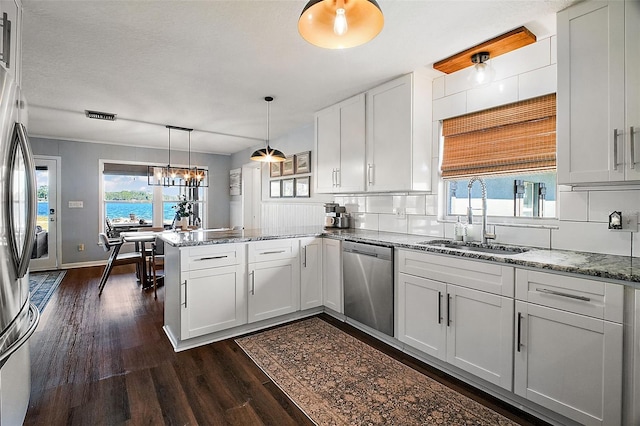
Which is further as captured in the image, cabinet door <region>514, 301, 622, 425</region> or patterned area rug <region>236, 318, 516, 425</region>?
patterned area rug <region>236, 318, 516, 425</region>

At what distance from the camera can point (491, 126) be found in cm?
265

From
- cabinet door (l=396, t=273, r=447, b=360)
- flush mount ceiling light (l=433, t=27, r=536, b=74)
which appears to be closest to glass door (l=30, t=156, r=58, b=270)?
cabinet door (l=396, t=273, r=447, b=360)

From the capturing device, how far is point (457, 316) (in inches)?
86.3

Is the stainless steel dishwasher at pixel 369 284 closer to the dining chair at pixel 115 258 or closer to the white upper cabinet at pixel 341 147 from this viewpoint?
the white upper cabinet at pixel 341 147

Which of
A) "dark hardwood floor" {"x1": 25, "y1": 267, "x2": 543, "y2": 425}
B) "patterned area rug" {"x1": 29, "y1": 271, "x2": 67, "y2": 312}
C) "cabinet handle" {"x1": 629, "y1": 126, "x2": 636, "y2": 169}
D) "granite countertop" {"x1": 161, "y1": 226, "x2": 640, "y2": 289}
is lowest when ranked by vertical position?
"dark hardwood floor" {"x1": 25, "y1": 267, "x2": 543, "y2": 425}

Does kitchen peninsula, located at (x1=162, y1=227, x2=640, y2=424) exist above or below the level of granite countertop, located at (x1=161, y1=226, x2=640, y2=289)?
below

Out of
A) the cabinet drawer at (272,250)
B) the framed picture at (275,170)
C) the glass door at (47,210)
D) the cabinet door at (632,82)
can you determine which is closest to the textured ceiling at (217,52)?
the cabinet door at (632,82)

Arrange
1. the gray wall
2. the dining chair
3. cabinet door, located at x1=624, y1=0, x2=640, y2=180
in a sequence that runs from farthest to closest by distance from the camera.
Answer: the gray wall, the dining chair, cabinet door, located at x1=624, y1=0, x2=640, y2=180

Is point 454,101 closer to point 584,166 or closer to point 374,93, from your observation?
point 374,93

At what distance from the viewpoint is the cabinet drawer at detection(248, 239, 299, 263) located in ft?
9.68

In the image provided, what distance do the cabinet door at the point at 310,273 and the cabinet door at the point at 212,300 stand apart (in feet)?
2.10

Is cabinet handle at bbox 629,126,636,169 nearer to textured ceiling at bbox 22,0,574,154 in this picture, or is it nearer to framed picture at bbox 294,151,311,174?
textured ceiling at bbox 22,0,574,154

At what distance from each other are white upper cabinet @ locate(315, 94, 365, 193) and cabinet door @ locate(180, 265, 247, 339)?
149 cm

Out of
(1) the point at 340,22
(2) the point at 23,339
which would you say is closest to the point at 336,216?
(1) the point at 340,22
